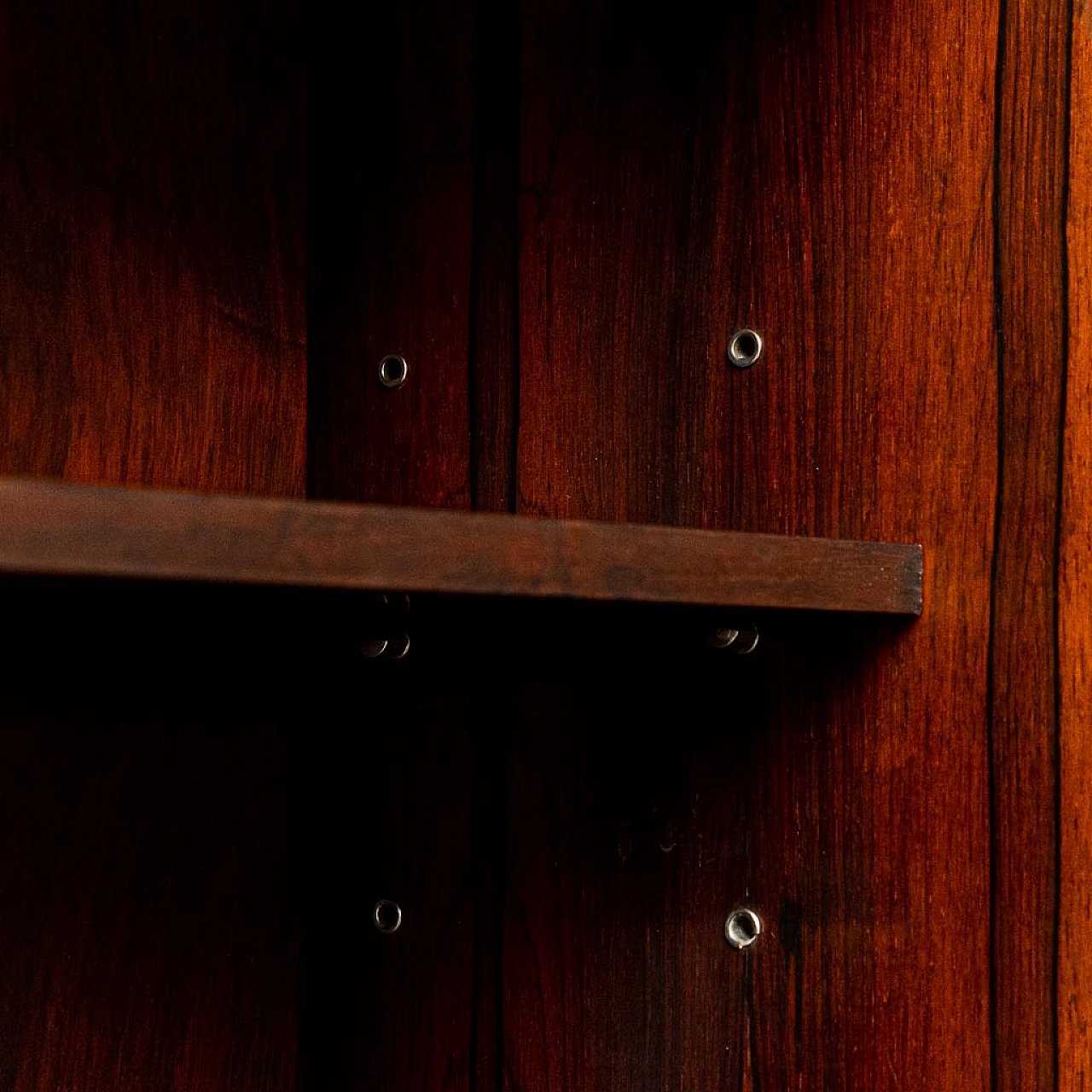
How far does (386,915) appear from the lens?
2.53 feet

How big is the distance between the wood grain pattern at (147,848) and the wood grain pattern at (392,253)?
114 millimetres

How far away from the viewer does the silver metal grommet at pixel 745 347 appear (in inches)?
25.2

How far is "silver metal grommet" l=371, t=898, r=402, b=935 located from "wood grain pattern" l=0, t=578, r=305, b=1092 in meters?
0.06

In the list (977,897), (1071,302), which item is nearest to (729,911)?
(977,897)

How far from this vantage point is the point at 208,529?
41 centimetres

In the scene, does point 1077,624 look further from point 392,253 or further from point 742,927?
point 392,253

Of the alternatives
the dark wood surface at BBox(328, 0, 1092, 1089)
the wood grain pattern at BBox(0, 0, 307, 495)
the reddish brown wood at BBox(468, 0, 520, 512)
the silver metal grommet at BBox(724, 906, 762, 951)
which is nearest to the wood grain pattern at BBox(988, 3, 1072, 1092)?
the dark wood surface at BBox(328, 0, 1092, 1089)

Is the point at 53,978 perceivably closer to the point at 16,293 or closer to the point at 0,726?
the point at 0,726

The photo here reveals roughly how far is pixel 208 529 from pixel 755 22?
1.30ft

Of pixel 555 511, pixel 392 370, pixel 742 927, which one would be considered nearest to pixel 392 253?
pixel 392 370

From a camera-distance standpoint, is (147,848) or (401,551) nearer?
(401,551)

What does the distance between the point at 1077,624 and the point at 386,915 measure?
1.34ft

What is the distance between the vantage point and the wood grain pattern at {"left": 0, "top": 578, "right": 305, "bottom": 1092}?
69 centimetres

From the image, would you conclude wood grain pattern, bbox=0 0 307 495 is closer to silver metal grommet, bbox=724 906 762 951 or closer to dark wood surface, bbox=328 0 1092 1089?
dark wood surface, bbox=328 0 1092 1089
